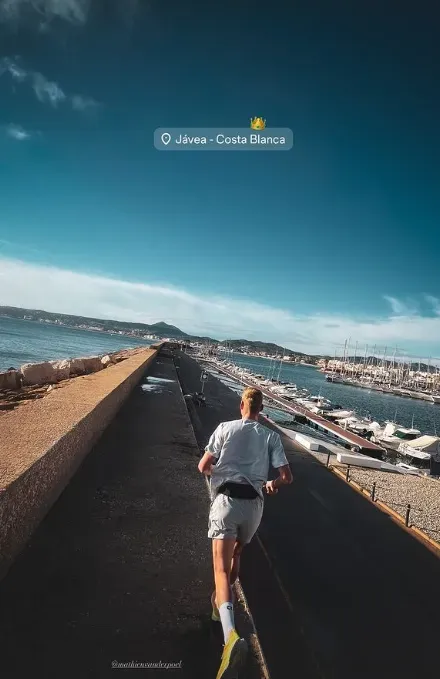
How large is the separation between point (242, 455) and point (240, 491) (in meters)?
0.23

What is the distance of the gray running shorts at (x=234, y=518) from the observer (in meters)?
2.41

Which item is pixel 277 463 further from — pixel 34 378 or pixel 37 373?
pixel 37 373

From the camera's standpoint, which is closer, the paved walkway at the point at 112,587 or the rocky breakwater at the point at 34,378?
the paved walkway at the point at 112,587

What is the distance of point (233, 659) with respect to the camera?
1988 mm

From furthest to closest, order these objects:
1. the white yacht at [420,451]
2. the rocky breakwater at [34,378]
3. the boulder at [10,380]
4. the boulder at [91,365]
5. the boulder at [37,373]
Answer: the white yacht at [420,451]
the boulder at [91,365]
the boulder at [37,373]
the boulder at [10,380]
the rocky breakwater at [34,378]

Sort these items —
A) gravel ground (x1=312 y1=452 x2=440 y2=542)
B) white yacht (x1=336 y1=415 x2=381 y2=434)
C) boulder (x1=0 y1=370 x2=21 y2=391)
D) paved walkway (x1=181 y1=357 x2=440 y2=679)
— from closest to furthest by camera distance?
paved walkway (x1=181 y1=357 x2=440 y2=679) < gravel ground (x1=312 y1=452 x2=440 y2=542) < boulder (x1=0 y1=370 x2=21 y2=391) < white yacht (x1=336 y1=415 x2=381 y2=434)

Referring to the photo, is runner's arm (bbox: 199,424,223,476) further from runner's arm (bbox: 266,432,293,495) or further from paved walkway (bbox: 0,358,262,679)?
paved walkway (bbox: 0,358,262,679)

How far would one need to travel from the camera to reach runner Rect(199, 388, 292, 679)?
94.3 inches

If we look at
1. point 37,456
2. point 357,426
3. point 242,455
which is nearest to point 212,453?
point 242,455

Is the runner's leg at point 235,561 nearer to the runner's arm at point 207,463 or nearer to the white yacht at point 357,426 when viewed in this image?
the runner's arm at point 207,463

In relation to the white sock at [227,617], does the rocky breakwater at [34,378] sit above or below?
below

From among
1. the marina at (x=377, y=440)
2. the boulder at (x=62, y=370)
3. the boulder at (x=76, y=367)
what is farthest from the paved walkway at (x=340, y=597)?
the marina at (x=377, y=440)

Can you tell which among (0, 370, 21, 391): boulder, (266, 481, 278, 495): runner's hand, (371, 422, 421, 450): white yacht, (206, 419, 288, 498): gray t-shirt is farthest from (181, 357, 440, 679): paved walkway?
(371, 422, 421, 450): white yacht

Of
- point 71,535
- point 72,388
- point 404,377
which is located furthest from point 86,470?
point 404,377
